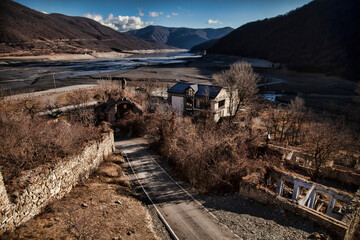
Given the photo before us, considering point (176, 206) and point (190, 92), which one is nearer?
point (176, 206)

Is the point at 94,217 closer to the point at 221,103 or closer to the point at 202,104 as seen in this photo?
the point at 202,104

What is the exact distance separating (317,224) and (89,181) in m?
16.1

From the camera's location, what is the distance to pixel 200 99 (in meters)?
39.5

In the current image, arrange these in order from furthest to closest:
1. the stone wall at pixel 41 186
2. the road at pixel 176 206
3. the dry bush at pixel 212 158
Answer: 1. the dry bush at pixel 212 158
2. the road at pixel 176 206
3. the stone wall at pixel 41 186

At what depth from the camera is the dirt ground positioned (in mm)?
9984

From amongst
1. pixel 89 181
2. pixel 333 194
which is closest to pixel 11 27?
pixel 89 181

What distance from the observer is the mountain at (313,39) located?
98812 mm

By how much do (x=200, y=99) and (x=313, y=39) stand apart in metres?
119

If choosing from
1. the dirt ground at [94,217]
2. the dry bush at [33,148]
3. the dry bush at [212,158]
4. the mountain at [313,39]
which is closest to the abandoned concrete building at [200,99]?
the dry bush at [212,158]

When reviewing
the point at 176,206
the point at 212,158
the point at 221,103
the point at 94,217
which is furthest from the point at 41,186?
the point at 221,103

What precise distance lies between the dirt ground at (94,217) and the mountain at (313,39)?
100 m

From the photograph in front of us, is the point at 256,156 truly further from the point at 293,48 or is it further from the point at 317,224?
the point at 293,48

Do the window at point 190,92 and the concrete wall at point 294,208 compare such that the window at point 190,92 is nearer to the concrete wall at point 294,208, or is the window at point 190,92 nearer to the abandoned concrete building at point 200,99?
the abandoned concrete building at point 200,99

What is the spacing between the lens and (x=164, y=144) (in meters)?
26.3
